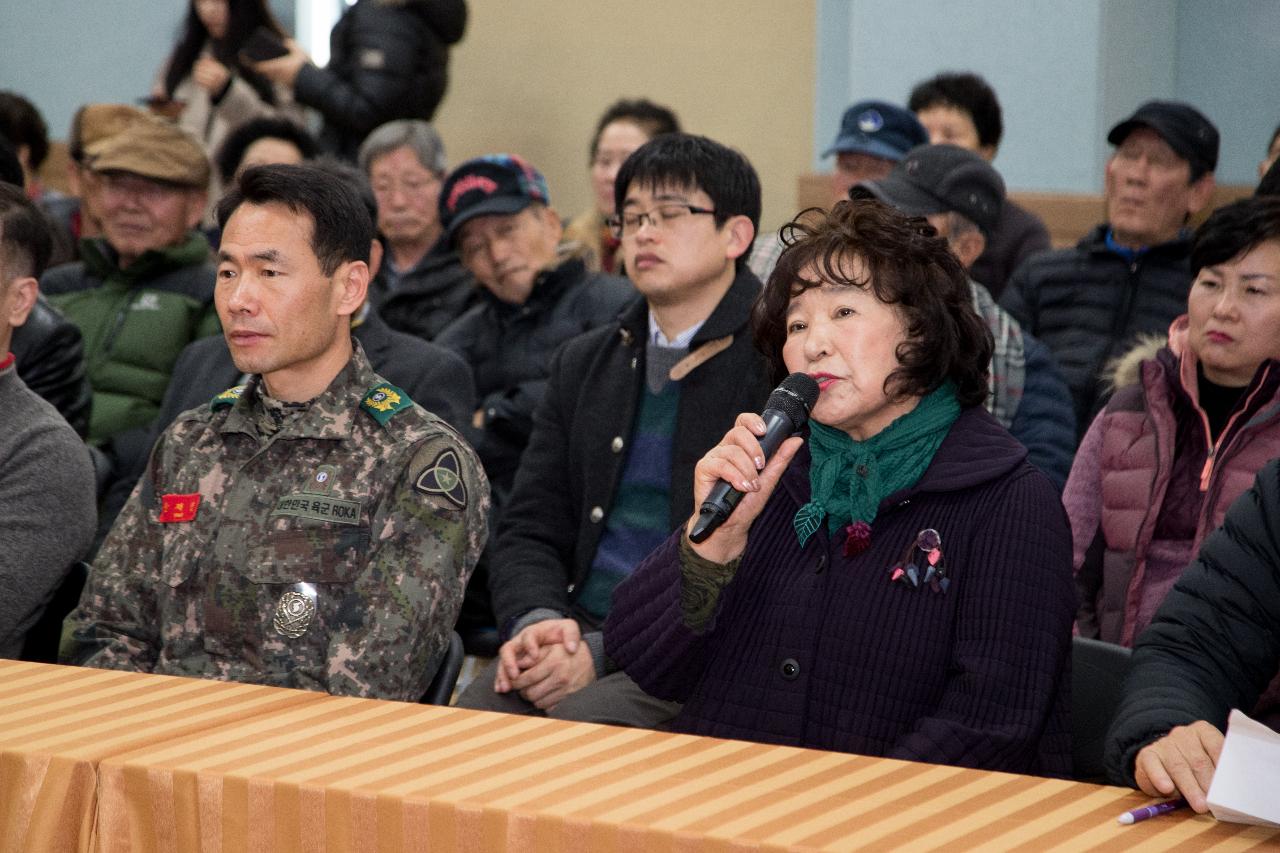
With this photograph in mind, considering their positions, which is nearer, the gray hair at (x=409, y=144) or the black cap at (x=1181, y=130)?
the black cap at (x=1181, y=130)

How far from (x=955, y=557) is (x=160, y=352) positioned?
2.60 m

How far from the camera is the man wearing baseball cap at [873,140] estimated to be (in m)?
4.12

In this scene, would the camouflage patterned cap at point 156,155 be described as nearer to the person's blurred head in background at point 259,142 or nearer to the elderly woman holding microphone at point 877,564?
the person's blurred head in background at point 259,142

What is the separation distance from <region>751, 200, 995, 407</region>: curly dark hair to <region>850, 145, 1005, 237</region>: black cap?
49.1 inches

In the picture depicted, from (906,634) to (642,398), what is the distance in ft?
3.49

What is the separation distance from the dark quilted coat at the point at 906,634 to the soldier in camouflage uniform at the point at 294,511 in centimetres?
35

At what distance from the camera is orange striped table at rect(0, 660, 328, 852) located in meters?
1.54

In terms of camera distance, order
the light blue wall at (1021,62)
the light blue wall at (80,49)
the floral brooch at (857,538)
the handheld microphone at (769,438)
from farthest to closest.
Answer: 1. the light blue wall at (80,49)
2. the light blue wall at (1021,62)
3. the floral brooch at (857,538)
4. the handheld microphone at (769,438)

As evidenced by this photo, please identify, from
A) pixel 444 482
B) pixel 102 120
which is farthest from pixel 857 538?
pixel 102 120

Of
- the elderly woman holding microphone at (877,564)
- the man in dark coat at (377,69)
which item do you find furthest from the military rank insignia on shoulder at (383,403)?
the man in dark coat at (377,69)

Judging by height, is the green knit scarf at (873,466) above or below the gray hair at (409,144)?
below

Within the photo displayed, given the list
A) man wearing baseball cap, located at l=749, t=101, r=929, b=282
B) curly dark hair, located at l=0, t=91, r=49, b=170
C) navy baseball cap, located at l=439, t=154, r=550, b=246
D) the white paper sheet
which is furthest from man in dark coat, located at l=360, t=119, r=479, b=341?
the white paper sheet

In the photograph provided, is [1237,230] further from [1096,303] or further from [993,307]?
[1096,303]

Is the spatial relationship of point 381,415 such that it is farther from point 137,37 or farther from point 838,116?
point 137,37
